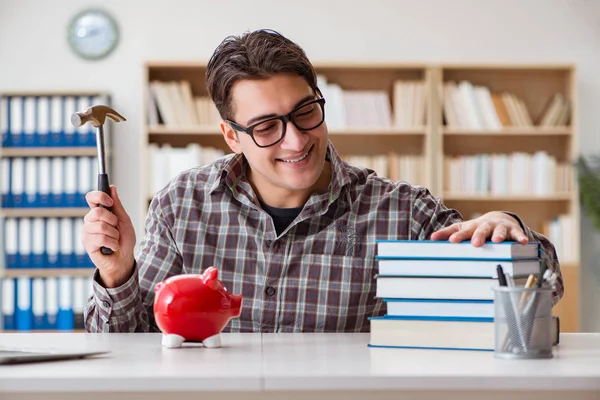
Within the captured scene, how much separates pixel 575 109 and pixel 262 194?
3184mm

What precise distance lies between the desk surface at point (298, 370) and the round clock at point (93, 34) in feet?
12.4

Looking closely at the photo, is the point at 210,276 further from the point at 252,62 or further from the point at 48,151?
the point at 48,151

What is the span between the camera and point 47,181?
4.50 meters

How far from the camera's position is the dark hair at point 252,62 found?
5.76ft

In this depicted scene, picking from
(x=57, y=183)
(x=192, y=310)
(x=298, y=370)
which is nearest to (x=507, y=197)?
(x=57, y=183)

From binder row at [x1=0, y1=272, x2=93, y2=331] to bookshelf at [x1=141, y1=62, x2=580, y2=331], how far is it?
0.62 meters

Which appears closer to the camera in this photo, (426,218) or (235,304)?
(235,304)

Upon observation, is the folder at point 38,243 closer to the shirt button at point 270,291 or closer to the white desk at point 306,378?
the shirt button at point 270,291

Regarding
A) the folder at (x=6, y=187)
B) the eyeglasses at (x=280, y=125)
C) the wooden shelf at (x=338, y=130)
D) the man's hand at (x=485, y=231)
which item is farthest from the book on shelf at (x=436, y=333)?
the folder at (x=6, y=187)

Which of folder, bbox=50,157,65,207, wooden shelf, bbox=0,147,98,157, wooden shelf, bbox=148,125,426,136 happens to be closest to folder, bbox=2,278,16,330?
folder, bbox=50,157,65,207

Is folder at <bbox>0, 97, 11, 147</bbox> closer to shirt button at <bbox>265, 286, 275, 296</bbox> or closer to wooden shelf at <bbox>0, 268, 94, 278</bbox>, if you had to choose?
wooden shelf at <bbox>0, 268, 94, 278</bbox>

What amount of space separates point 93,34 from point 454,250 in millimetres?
3948

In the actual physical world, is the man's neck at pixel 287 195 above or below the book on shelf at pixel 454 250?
above

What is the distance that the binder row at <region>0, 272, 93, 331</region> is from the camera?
443 cm
